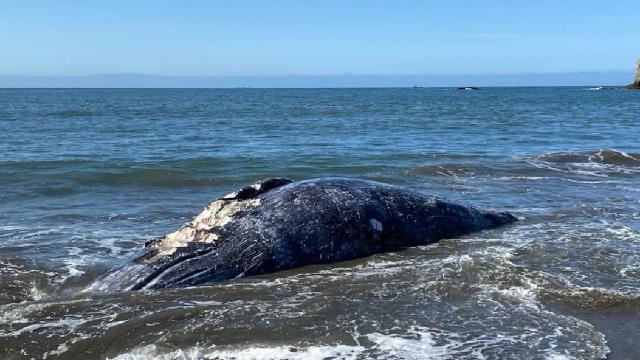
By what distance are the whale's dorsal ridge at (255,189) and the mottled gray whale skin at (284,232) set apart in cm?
1

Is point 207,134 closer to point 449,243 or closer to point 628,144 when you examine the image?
point 628,144

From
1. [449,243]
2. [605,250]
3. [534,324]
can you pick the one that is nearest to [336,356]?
[534,324]

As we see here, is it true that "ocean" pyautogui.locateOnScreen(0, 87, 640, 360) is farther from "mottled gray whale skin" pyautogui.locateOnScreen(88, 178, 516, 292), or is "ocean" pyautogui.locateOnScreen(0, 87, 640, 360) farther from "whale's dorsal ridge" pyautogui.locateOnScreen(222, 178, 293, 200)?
"whale's dorsal ridge" pyautogui.locateOnScreen(222, 178, 293, 200)

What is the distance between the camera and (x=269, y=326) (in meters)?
5.65

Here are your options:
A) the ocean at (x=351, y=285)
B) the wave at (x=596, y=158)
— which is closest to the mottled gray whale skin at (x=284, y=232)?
the ocean at (x=351, y=285)

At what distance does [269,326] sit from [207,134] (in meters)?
24.7

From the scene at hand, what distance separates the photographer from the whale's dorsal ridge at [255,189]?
7.82m

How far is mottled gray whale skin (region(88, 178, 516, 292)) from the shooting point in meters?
6.99

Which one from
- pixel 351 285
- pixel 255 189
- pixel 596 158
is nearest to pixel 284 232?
pixel 255 189

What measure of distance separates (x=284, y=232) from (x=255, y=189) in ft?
2.64

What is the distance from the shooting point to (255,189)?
7973 millimetres

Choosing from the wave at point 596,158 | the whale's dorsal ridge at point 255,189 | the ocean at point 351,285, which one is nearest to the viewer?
the ocean at point 351,285

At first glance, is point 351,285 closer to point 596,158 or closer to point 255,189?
point 255,189

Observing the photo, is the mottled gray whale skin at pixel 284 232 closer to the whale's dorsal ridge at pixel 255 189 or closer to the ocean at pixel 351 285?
the whale's dorsal ridge at pixel 255 189
